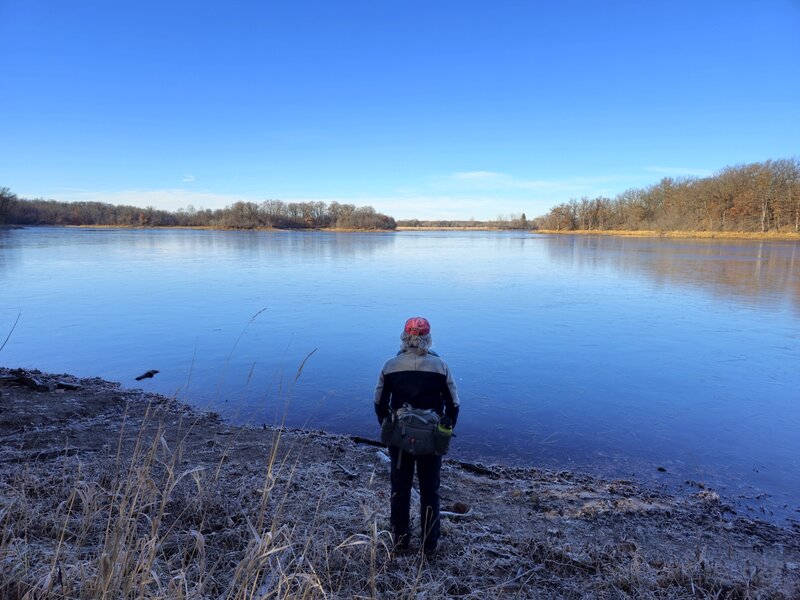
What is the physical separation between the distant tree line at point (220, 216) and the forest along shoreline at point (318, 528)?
3517 inches

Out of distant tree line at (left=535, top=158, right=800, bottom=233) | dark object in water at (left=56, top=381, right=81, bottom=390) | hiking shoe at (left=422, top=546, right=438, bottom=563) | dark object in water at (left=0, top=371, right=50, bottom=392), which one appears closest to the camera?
hiking shoe at (left=422, top=546, right=438, bottom=563)

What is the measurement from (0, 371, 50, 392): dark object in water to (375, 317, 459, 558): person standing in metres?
5.27

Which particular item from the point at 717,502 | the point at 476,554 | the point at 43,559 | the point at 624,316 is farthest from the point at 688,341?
the point at 43,559

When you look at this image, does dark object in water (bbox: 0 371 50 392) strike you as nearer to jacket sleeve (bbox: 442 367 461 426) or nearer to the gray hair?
the gray hair

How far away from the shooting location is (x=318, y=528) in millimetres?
2902

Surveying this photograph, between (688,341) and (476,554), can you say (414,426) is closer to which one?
(476,554)

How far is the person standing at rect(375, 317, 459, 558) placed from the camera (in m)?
2.95

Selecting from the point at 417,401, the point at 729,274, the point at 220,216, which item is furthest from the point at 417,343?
the point at 220,216

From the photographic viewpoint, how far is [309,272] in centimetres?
2053

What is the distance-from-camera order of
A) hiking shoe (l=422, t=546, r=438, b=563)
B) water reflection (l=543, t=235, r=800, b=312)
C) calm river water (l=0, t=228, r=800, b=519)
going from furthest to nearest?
water reflection (l=543, t=235, r=800, b=312) → calm river water (l=0, t=228, r=800, b=519) → hiking shoe (l=422, t=546, r=438, b=563)

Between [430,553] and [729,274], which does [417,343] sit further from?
[729,274]

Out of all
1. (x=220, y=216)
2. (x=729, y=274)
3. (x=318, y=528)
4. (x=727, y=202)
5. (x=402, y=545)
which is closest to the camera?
(x=318, y=528)

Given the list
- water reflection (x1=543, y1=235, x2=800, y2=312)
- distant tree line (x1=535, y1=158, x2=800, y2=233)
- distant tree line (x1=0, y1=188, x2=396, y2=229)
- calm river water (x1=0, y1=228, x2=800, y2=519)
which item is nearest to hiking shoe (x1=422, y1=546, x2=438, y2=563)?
A: calm river water (x1=0, y1=228, x2=800, y2=519)

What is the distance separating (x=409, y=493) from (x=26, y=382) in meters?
5.69
